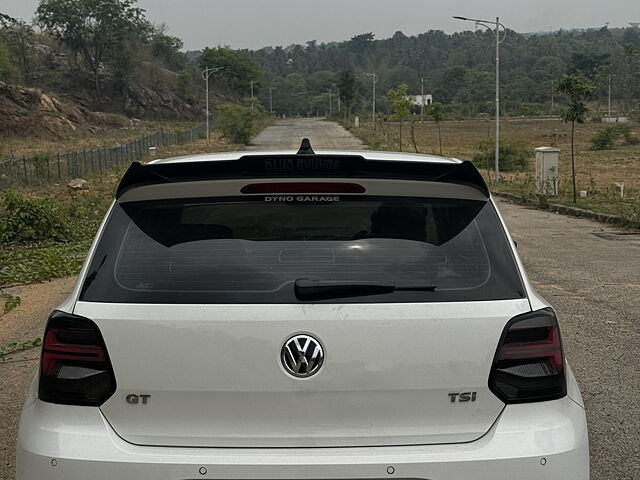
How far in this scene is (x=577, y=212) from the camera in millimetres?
20594

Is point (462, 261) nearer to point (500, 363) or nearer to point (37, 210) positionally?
point (500, 363)

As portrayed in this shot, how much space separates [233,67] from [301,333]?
155713mm

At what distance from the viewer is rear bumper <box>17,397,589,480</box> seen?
260cm

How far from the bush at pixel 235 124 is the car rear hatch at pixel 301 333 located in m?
67.9

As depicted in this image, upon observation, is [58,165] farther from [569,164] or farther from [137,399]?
[137,399]

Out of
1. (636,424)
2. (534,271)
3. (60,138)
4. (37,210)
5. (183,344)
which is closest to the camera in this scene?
(183,344)

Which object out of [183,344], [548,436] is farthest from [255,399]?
[548,436]

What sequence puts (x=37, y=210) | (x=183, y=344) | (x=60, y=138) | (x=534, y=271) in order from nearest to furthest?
(x=183, y=344) < (x=534, y=271) < (x=37, y=210) < (x=60, y=138)

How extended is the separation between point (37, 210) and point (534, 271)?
9285 millimetres

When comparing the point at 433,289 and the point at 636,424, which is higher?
the point at 433,289

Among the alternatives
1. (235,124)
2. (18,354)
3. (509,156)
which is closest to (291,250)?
(18,354)

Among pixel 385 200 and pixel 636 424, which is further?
pixel 636 424

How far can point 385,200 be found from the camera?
294 centimetres

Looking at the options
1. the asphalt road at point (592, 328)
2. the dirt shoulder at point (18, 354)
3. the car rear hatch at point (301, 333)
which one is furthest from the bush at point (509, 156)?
the car rear hatch at point (301, 333)
